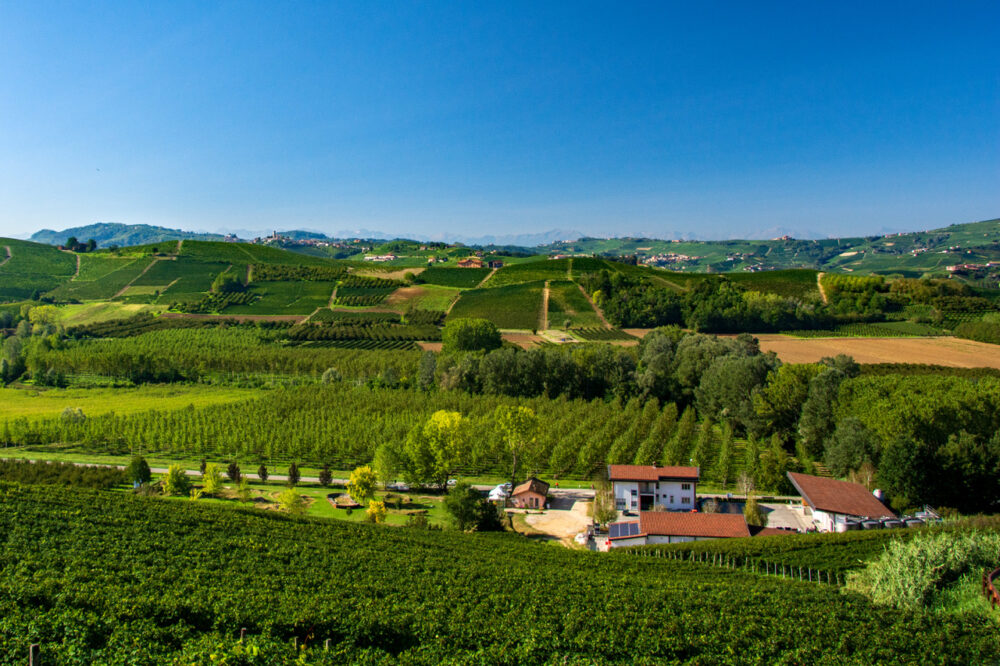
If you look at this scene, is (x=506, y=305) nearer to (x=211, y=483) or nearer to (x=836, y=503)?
(x=211, y=483)

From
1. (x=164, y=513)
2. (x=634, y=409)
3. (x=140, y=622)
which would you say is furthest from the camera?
(x=634, y=409)

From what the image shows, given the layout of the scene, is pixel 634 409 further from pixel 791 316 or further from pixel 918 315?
pixel 918 315

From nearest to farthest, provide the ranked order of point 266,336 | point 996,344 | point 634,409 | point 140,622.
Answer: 1. point 140,622
2. point 634,409
3. point 996,344
4. point 266,336

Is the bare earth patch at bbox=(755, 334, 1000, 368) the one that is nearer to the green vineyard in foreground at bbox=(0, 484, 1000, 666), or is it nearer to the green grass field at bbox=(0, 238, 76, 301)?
the green vineyard in foreground at bbox=(0, 484, 1000, 666)

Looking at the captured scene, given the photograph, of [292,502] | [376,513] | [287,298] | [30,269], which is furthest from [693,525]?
[30,269]

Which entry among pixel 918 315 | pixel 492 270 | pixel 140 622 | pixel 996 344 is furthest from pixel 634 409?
pixel 492 270

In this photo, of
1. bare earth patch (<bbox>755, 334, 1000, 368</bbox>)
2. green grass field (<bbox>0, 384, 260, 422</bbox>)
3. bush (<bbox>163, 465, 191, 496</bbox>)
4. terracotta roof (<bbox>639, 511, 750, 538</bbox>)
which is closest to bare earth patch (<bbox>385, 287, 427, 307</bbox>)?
green grass field (<bbox>0, 384, 260, 422</bbox>)

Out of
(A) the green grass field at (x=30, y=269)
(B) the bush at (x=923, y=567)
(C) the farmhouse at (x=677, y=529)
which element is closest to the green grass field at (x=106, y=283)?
(A) the green grass field at (x=30, y=269)
